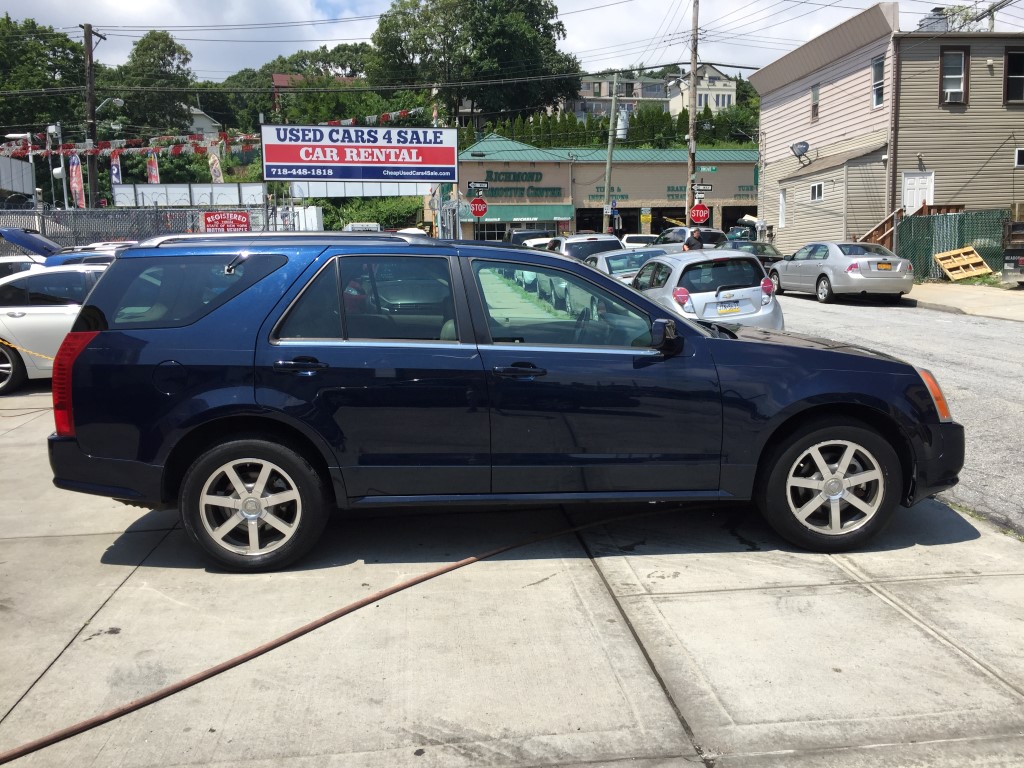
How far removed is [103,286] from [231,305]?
74 centimetres

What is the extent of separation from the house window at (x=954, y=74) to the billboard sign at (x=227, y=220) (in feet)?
72.3

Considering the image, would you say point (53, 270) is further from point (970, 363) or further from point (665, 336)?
point (970, 363)

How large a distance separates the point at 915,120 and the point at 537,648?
29.5m

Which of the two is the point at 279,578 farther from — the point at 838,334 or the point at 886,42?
the point at 886,42

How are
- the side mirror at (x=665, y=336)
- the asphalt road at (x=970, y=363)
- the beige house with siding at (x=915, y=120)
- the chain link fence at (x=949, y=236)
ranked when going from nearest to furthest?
the side mirror at (x=665, y=336)
the asphalt road at (x=970, y=363)
the chain link fence at (x=949, y=236)
the beige house with siding at (x=915, y=120)

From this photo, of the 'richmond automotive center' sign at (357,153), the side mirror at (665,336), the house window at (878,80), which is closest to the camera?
the side mirror at (665,336)

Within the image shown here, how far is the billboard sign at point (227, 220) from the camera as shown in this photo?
24281 mm

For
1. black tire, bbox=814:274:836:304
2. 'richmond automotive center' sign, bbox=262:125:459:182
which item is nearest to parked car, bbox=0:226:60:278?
'richmond automotive center' sign, bbox=262:125:459:182

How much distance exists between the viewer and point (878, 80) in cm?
2920

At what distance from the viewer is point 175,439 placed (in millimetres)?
4762

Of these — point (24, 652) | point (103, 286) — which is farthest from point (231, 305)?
point (24, 652)

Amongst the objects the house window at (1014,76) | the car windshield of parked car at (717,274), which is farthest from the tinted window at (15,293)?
the house window at (1014,76)

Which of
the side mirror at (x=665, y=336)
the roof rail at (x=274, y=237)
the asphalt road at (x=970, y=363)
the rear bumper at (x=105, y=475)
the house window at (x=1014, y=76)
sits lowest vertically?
the asphalt road at (x=970, y=363)

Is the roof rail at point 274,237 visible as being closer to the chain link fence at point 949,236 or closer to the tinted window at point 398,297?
the tinted window at point 398,297
